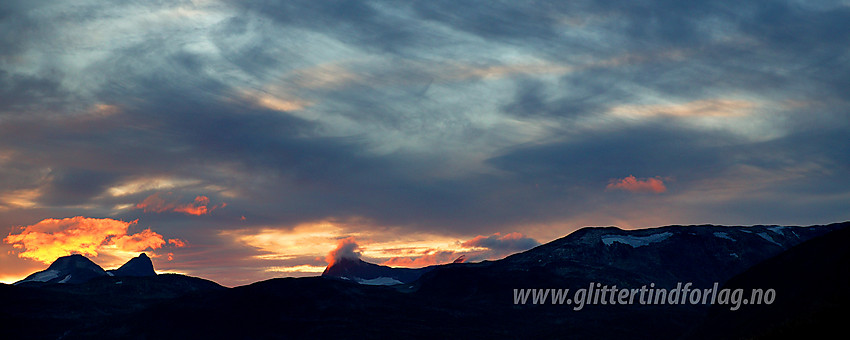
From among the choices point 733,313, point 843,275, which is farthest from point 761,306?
point 843,275

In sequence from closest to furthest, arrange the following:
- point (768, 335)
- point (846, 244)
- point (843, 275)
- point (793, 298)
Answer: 1. point (768, 335)
2. point (843, 275)
3. point (793, 298)
4. point (846, 244)

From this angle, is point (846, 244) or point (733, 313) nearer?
point (846, 244)

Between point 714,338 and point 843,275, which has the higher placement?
point 843,275

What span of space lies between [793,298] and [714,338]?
3324 centimetres

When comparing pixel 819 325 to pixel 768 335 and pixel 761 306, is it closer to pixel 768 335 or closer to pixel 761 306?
pixel 768 335

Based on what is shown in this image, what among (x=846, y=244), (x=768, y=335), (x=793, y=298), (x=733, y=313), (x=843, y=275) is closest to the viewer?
Result: (x=768, y=335)

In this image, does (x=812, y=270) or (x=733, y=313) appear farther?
(x=733, y=313)

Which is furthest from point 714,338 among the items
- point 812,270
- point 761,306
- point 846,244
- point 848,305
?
point 848,305

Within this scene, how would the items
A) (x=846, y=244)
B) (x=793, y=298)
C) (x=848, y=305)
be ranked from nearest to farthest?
1. (x=848, y=305)
2. (x=793, y=298)
3. (x=846, y=244)

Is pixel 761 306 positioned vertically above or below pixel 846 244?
below

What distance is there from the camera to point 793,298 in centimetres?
15538

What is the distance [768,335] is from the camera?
52594 millimetres

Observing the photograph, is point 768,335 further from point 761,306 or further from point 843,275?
point 761,306

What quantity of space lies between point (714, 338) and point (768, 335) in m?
145
